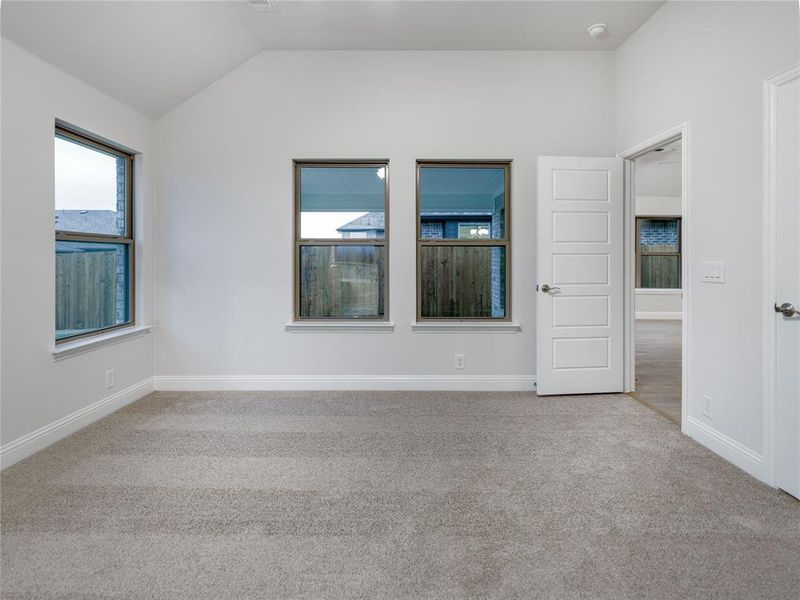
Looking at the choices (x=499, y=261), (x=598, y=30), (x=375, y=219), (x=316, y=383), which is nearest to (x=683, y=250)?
(x=499, y=261)

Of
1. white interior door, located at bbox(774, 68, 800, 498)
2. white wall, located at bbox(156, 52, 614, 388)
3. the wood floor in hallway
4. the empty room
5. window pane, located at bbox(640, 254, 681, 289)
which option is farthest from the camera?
window pane, located at bbox(640, 254, 681, 289)

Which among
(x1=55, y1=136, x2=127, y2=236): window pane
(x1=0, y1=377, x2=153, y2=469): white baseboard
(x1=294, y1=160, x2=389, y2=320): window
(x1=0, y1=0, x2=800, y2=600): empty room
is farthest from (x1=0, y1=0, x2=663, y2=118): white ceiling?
(x1=0, y1=377, x2=153, y2=469): white baseboard

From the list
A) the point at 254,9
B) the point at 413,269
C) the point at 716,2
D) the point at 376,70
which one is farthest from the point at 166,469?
the point at 716,2

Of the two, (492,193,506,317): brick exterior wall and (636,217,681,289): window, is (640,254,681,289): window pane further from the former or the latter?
(492,193,506,317): brick exterior wall

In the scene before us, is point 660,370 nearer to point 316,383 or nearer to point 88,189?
point 316,383

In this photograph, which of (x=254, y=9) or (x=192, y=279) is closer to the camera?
(x=254, y=9)

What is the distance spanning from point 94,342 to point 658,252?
9.68 m

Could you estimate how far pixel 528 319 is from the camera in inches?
150

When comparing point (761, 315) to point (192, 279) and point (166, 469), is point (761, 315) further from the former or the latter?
point (192, 279)

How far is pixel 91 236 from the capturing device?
10.4 ft

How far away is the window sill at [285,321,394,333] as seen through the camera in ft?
12.5

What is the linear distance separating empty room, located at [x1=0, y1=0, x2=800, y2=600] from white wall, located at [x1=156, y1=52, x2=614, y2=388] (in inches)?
0.9

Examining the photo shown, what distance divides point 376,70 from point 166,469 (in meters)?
3.34

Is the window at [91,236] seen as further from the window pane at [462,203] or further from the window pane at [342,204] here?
the window pane at [462,203]
